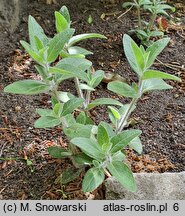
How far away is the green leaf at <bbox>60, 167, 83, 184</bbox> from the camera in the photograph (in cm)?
159

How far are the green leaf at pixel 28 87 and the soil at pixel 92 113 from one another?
404 millimetres

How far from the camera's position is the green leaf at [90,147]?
1354 mm

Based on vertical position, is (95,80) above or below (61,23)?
below

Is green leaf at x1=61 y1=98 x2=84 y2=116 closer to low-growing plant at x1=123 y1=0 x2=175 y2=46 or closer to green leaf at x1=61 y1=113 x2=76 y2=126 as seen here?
green leaf at x1=61 y1=113 x2=76 y2=126

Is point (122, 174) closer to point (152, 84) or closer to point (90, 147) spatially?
point (90, 147)

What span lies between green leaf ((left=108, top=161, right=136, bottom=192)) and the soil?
0.23m

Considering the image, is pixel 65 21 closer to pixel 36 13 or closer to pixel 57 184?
pixel 57 184

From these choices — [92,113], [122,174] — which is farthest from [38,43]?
[92,113]

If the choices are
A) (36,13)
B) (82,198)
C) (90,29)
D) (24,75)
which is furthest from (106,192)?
(36,13)

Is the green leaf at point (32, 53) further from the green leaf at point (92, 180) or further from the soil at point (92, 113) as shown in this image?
the soil at point (92, 113)

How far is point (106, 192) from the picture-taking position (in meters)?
1.54

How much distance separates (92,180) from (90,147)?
0.32 feet

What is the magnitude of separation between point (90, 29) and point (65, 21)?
0.92m

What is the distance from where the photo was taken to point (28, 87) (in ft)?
4.52
